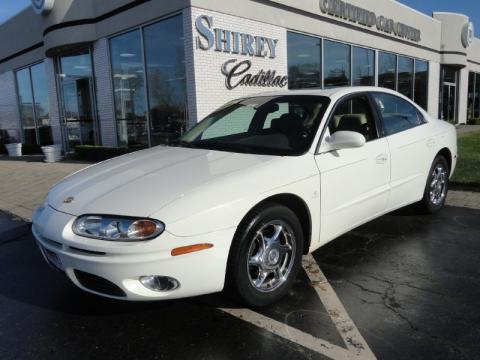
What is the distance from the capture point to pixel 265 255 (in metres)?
3.11

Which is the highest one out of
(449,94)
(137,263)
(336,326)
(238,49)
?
(238,49)

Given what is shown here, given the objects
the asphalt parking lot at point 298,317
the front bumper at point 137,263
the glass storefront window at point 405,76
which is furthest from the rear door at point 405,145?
the glass storefront window at point 405,76

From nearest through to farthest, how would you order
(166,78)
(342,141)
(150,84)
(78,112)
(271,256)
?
1. (271,256)
2. (342,141)
3. (166,78)
4. (150,84)
5. (78,112)

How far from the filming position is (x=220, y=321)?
118 inches

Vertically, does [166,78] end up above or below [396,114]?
above

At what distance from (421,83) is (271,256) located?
21085mm

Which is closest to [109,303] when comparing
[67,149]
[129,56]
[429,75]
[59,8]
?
[129,56]

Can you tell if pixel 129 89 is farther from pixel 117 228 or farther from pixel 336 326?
pixel 336 326

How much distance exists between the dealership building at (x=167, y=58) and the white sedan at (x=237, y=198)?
6544mm

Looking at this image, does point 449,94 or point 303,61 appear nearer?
point 303,61

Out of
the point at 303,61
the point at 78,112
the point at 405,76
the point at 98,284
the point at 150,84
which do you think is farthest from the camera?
the point at 405,76

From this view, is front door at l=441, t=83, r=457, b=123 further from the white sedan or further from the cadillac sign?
the white sedan

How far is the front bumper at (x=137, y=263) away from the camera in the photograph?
2619 millimetres

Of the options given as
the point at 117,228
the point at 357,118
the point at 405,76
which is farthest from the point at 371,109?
the point at 405,76
